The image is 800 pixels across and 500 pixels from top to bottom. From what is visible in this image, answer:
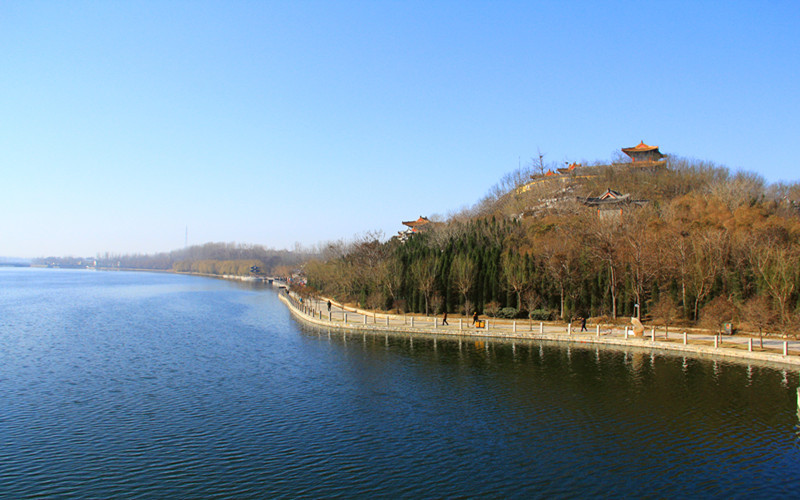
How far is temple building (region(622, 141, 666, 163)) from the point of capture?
81.2 meters

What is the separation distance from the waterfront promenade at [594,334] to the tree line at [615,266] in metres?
2.08

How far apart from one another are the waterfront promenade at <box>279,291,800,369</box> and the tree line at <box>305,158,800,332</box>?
2.08 meters

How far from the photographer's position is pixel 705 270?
126 feet

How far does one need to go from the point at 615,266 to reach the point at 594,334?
9.33m

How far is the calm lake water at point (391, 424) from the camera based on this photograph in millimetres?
14016

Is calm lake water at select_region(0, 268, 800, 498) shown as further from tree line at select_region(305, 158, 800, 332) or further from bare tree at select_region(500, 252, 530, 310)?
bare tree at select_region(500, 252, 530, 310)

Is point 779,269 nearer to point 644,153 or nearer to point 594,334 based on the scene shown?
point 594,334

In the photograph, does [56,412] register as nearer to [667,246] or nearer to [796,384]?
[796,384]

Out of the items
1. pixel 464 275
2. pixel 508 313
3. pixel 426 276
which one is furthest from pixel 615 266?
pixel 426 276

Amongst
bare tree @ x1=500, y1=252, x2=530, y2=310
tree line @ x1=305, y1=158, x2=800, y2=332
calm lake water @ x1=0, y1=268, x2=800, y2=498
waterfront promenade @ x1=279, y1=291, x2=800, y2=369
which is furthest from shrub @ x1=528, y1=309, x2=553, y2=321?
calm lake water @ x1=0, y1=268, x2=800, y2=498

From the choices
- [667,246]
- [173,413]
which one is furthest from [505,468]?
[667,246]

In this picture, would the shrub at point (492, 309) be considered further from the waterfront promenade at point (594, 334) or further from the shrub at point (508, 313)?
the waterfront promenade at point (594, 334)

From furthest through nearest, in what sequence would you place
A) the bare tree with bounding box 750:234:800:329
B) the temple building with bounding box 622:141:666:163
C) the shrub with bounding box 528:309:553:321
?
the temple building with bounding box 622:141:666:163 → the shrub with bounding box 528:309:553:321 → the bare tree with bounding box 750:234:800:329

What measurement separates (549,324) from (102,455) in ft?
104
